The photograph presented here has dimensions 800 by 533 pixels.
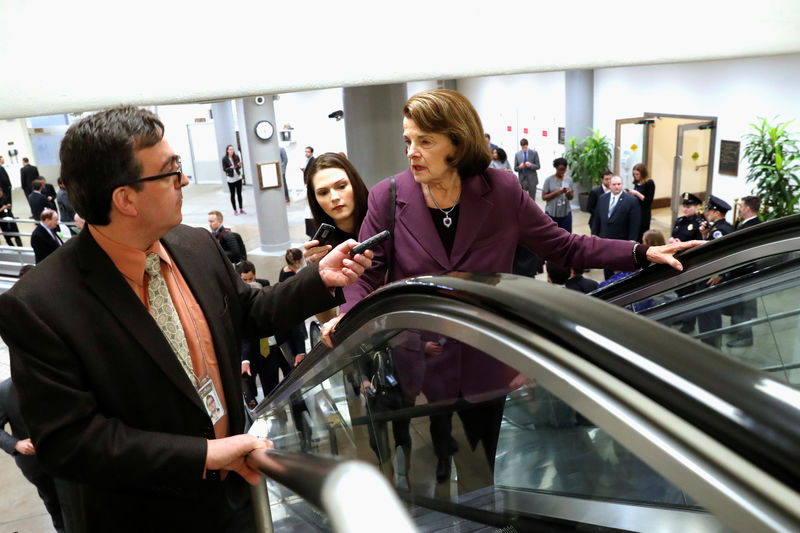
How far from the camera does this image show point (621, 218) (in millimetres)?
8977

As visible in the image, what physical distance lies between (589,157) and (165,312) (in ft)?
42.9

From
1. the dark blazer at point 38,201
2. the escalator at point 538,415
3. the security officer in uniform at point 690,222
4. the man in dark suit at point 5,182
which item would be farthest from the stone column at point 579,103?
the man in dark suit at point 5,182

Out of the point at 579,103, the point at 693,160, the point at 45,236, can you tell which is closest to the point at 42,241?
the point at 45,236

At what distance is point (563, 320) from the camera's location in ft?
3.16

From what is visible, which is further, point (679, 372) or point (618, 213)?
point (618, 213)

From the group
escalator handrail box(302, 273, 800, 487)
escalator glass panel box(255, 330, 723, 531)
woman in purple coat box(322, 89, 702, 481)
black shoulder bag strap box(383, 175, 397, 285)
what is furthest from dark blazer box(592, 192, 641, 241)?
escalator handrail box(302, 273, 800, 487)

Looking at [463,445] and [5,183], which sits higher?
[463,445]

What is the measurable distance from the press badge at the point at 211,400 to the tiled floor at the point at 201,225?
4011mm

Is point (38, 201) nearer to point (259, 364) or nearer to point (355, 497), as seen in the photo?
point (259, 364)

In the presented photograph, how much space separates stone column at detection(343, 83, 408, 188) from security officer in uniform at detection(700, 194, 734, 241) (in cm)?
453

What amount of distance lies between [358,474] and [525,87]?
1730 cm

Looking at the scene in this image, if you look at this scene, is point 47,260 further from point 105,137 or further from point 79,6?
point 79,6

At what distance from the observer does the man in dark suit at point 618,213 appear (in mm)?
8945

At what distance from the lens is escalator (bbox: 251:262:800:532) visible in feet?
2.33
